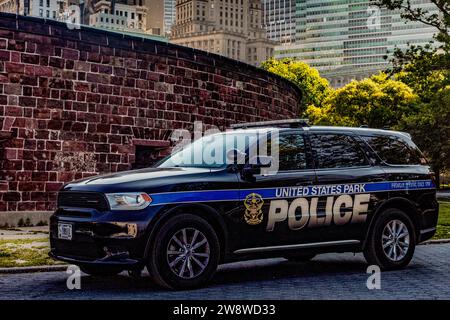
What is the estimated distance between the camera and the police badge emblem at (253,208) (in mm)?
8344

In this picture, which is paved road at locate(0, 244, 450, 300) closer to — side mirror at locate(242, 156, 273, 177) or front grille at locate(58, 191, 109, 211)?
Result: front grille at locate(58, 191, 109, 211)

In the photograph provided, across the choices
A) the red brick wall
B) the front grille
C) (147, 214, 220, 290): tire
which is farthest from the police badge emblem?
the red brick wall

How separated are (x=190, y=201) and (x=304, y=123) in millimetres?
2202

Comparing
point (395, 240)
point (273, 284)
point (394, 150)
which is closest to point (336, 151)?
point (394, 150)

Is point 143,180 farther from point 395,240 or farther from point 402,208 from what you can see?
point 402,208

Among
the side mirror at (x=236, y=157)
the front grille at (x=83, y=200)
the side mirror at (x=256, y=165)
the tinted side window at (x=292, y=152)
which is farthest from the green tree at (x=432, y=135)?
the front grille at (x=83, y=200)

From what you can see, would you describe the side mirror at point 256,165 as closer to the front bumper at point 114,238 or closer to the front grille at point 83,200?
the front bumper at point 114,238

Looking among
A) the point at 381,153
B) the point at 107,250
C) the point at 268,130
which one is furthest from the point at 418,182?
the point at 107,250

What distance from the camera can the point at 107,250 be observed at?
300 inches

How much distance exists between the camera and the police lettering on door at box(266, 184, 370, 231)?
8609 millimetres

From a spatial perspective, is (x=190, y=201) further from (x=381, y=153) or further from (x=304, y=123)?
(x=381, y=153)

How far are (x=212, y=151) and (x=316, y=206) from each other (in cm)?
140

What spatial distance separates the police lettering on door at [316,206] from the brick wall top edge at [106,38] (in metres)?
9.68

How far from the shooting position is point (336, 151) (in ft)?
31.1
